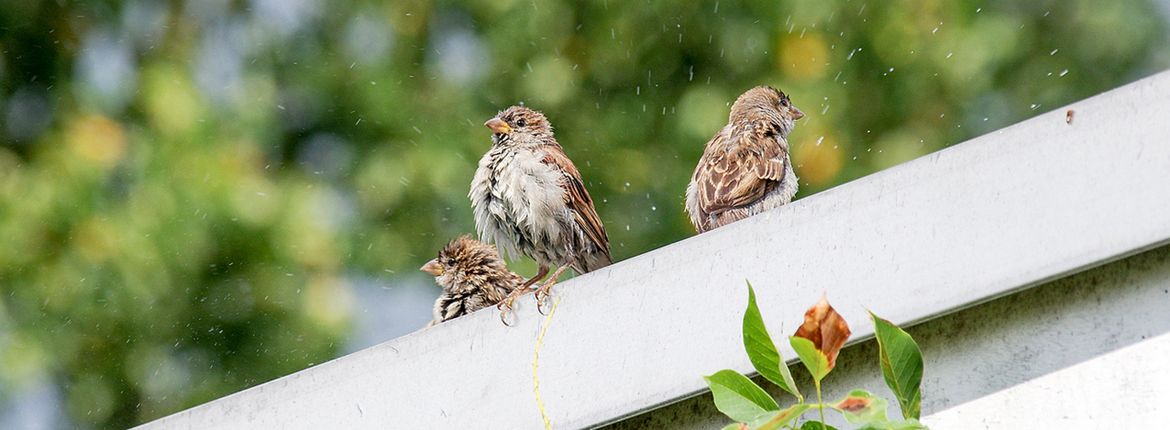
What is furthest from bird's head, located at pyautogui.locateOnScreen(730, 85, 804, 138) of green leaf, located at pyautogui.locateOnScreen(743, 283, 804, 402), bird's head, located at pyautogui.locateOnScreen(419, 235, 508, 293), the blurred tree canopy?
green leaf, located at pyautogui.locateOnScreen(743, 283, 804, 402)

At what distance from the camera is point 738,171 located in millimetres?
4676

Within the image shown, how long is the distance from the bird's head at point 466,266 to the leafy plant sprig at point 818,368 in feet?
10.7

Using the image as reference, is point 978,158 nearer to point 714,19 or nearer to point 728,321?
point 728,321

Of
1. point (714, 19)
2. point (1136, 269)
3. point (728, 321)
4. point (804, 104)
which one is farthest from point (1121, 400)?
point (714, 19)

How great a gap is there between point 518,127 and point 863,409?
374 cm

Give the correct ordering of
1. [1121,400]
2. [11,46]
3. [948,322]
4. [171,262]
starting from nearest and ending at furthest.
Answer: [1121,400]
[948,322]
[171,262]
[11,46]

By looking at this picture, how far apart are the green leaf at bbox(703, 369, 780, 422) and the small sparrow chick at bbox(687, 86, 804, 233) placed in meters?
2.73

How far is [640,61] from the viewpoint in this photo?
25.8ft

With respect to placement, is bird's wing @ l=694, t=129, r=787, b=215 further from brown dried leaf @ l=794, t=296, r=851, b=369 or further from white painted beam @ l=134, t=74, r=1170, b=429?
brown dried leaf @ l=794, t=296, r=851, b=369

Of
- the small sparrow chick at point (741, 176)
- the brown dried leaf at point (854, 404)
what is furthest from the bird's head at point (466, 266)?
the brown dried leaf at point (854, 404)

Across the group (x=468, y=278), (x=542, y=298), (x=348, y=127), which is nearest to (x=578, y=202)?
(x=468, y=278)

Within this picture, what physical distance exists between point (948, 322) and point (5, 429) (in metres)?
6.97

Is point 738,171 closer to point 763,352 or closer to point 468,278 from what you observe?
point 468,278

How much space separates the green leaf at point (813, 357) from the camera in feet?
5.00
